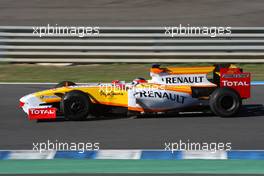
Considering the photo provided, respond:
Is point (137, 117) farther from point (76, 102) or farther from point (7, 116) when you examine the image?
point (7, 116)

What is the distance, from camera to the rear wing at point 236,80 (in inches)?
428

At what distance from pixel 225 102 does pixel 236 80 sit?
41 cm

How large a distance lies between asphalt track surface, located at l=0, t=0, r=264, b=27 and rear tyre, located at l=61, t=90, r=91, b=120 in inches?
561

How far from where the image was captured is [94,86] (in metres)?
10.8

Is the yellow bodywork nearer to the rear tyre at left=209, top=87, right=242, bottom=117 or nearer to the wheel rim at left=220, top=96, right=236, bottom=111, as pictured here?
the rear tyre at left=209, top=87, right=242, bottom=117

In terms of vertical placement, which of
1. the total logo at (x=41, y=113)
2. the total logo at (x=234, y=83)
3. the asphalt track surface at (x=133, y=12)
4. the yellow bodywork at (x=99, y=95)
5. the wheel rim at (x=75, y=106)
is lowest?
the total logo at (x=41, y=113)

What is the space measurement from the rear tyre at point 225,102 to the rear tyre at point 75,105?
6.22 feet

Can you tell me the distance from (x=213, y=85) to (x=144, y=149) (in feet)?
8.20

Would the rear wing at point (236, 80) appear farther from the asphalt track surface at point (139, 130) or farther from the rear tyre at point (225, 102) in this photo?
the asphalt track surface at point (139, 130)

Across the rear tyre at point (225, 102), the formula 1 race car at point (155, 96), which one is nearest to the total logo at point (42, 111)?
the formula 1 race car at point (155, 96)

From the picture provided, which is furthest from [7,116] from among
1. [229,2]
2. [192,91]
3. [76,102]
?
[229,2]

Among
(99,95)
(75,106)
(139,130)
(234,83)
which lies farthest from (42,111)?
(234,83)

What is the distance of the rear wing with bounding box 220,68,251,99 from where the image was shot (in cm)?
1087

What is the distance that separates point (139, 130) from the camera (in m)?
10.1
